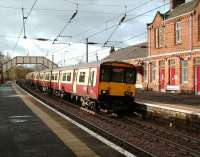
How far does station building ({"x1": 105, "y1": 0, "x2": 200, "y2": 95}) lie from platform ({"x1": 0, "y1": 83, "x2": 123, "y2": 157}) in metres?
19.2

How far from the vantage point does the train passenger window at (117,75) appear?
80.2 ft

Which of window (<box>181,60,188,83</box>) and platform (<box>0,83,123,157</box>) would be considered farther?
window (<box>181,60,188,83</box>)

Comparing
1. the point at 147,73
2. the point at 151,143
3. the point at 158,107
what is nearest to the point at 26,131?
the point at 151,143

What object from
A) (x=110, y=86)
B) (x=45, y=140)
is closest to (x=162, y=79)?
(x=110, y=86)

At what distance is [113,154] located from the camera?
39.4 ft

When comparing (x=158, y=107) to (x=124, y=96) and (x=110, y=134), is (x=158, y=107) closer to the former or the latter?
(x=124, y=96)

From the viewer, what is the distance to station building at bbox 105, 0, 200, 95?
37.2m

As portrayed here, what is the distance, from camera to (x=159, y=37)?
4475 centimetres

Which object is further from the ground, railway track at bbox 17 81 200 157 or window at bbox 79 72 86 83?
window at bbox 79 72 86 83

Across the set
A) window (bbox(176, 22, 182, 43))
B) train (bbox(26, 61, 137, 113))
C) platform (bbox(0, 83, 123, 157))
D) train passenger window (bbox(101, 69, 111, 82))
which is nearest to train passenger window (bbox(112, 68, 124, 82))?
train (bbox(26, 61, 137, 113))

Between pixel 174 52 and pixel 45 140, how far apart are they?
27.9 meters

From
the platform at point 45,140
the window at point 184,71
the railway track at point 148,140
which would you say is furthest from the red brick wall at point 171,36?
the platform at point 45,140

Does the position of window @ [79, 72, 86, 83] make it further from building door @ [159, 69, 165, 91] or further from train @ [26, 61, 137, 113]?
building door @ [159, 69, 165, 91]

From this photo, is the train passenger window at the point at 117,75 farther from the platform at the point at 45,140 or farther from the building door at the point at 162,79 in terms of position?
the building door at the point at 162,79
